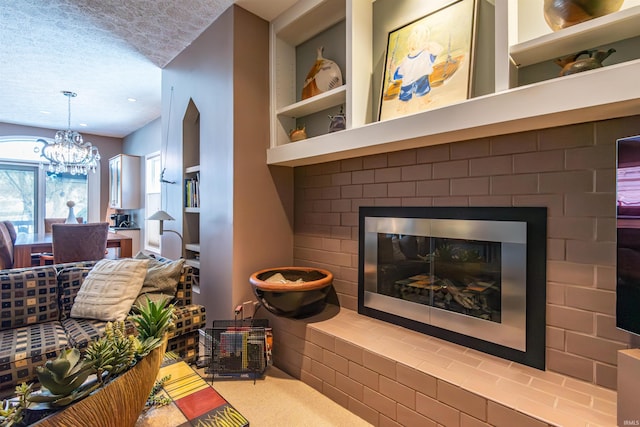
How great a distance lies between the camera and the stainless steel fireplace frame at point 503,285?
58.1 inches

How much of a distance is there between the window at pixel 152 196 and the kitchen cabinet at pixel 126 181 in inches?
9.2

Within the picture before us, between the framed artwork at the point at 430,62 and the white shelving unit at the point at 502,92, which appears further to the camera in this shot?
the framed artwork at the point at 430,62

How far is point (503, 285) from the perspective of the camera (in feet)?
5.19

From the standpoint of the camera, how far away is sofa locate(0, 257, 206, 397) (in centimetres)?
160

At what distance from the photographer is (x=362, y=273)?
2.20 meters

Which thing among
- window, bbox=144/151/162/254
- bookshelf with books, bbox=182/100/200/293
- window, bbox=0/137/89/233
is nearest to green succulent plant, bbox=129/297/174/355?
bookshelf with books, bbox=182/100/200/293

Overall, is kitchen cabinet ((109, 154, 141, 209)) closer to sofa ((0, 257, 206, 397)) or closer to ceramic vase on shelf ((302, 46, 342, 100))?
sofa ((0, 257, 206, 397))

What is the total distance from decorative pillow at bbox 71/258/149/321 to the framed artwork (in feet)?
6.65

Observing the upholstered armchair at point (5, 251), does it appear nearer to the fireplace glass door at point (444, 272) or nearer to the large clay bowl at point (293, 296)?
the large clay bowl at point (293, 296)

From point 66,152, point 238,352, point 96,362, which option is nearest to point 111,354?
point 96,362

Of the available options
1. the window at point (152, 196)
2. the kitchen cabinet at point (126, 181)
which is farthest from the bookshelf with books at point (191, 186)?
the kitchen cabinet at point (126, 181)

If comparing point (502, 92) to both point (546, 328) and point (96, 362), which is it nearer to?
point (546, 328)

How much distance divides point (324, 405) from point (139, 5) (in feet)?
9.79

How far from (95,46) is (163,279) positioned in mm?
2223
